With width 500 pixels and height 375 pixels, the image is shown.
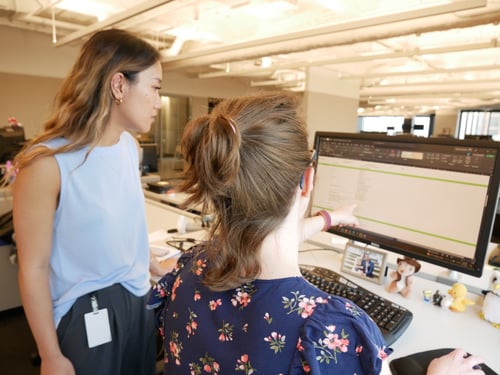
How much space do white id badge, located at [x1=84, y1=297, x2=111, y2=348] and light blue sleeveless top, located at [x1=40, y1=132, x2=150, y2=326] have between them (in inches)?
2.4

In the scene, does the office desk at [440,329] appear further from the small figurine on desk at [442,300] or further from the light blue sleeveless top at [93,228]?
the light blue sleeveless top at [93,228]

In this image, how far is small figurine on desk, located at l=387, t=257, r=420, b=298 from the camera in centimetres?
117

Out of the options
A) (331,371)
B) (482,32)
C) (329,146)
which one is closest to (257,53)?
(482,32)

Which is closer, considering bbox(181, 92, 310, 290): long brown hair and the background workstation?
bbox(181, 92, 310, 290): long brown hair

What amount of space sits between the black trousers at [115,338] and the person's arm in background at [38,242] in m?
0.04

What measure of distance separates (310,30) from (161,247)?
2421 millimetres

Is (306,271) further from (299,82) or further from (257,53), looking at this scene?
(299,82)

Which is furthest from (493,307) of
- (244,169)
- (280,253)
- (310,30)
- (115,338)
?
(310,30)

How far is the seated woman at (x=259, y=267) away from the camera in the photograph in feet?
1.81

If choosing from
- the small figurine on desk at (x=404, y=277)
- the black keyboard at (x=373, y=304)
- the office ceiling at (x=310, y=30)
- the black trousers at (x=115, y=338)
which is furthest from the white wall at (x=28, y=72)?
the small figurine on desk at (x=404, y=277)

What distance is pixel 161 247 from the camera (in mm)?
1654

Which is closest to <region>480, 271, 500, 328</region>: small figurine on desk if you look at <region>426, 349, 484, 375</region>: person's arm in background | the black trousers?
<region>426, 349, 484, 375</region>: person's arm in background

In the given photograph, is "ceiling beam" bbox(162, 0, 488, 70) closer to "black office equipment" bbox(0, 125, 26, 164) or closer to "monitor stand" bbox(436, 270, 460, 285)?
"monitor stand" bbox(436, 270, 460, 285)

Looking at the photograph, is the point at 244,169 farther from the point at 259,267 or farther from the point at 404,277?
the point at 404,277
